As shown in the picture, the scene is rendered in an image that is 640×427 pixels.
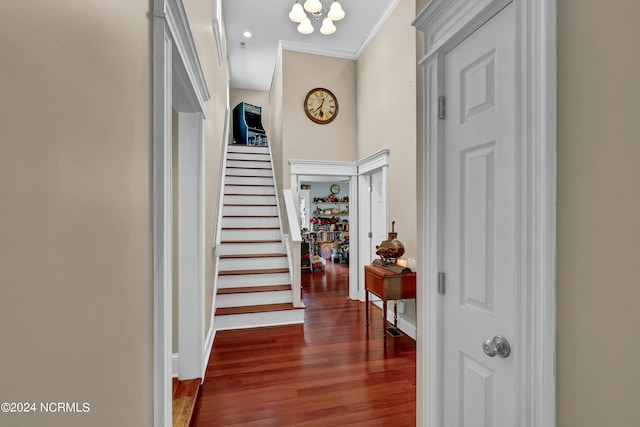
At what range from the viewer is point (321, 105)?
4922mm

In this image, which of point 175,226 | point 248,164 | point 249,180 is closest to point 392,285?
point 175,226

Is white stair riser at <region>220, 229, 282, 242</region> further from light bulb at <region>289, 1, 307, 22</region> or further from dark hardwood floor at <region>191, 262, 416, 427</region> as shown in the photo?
light bulb at <region>289, 1, 307, 22</region>

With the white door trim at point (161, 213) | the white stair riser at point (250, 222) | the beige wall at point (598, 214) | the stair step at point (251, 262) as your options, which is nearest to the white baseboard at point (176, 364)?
the white door trim at point (161, 213)

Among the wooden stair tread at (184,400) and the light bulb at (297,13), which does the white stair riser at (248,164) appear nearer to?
the light bulb at (297,13)

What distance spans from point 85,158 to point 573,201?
118 centimetres

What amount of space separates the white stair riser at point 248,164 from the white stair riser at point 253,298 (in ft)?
9.93

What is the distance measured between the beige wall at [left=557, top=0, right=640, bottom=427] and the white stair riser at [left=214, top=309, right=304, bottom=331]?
3259 mm

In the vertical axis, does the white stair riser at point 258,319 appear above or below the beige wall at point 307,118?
below

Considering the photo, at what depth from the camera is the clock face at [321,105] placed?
4.85m

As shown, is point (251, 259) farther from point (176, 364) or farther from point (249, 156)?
point (249, 156)

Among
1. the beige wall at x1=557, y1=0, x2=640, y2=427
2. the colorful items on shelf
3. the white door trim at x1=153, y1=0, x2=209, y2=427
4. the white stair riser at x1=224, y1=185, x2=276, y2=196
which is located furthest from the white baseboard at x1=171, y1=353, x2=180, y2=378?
the colorful items on shelf

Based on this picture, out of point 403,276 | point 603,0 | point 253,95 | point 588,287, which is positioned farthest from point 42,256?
point 253,95

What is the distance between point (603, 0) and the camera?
2.52 ft

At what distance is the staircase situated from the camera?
3.80m
